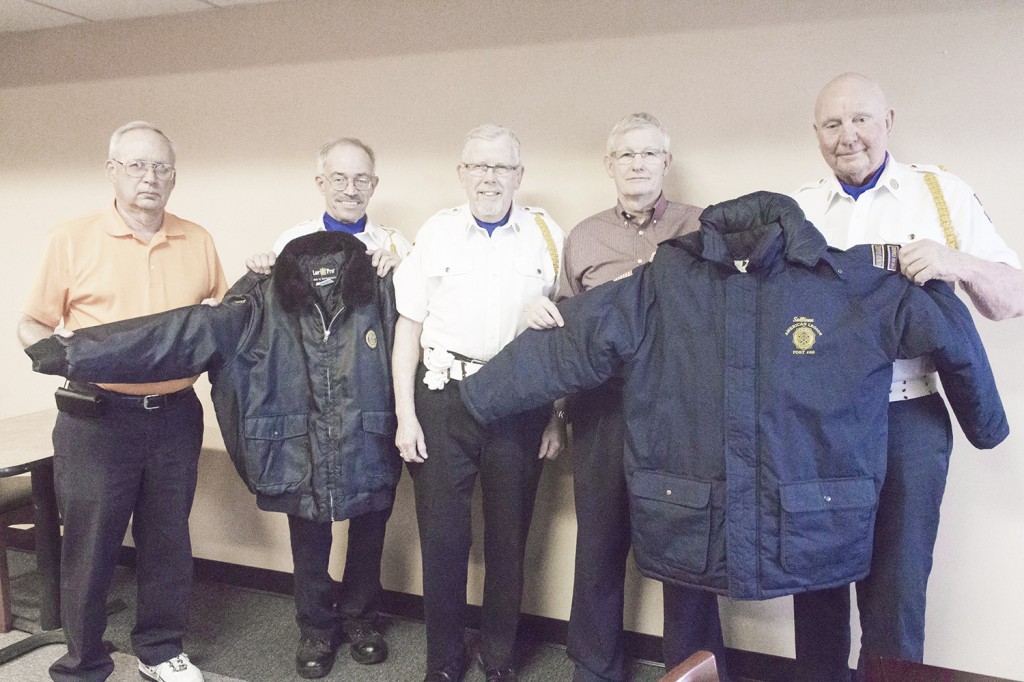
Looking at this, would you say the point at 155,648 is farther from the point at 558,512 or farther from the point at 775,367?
the point at 775,367

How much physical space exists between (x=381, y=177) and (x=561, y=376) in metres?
1.38

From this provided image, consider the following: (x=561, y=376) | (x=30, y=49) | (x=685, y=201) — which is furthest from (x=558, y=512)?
(x=30, y=49)

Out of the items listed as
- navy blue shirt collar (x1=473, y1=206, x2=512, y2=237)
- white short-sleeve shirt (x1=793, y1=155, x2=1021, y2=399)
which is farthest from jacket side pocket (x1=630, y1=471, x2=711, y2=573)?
navy blue shirt collar (x1=473, y1=206, x2=512, y2=237)

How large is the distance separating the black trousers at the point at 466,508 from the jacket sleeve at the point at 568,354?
0.23m

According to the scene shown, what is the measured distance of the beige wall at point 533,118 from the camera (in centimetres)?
238

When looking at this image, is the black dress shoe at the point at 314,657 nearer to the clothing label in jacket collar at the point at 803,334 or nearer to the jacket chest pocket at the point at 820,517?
the jacket chest pocket at the point at 820,517

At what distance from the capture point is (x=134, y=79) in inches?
132

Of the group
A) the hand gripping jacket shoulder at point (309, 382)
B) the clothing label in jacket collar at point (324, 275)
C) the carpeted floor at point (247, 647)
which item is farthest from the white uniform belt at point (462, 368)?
the carpeted floor at point (247, 647)

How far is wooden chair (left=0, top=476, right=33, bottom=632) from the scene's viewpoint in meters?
2.91

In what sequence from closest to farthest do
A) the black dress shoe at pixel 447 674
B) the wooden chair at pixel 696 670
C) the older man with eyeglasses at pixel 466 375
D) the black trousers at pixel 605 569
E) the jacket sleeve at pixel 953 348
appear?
1. the wooden chair at pixel 696 670
2. the jacket sleeve at pixel 953 348
3. the black trousers at pixel 605 569
4. the older man with eyeglasses at pixel 466 375
5. the black dress shoe at pixel 447 674

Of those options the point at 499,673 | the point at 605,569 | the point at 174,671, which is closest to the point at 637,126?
the point at 605,569

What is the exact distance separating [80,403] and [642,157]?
177 centimetres

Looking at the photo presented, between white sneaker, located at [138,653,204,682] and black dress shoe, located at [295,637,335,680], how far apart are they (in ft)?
1.05

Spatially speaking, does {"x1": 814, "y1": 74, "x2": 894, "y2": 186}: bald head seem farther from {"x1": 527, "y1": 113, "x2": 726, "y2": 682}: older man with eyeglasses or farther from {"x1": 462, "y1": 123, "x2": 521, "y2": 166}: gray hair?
{"x1": 462, "y1": 123, "x2": 521, "y2": 166}: gray hair
